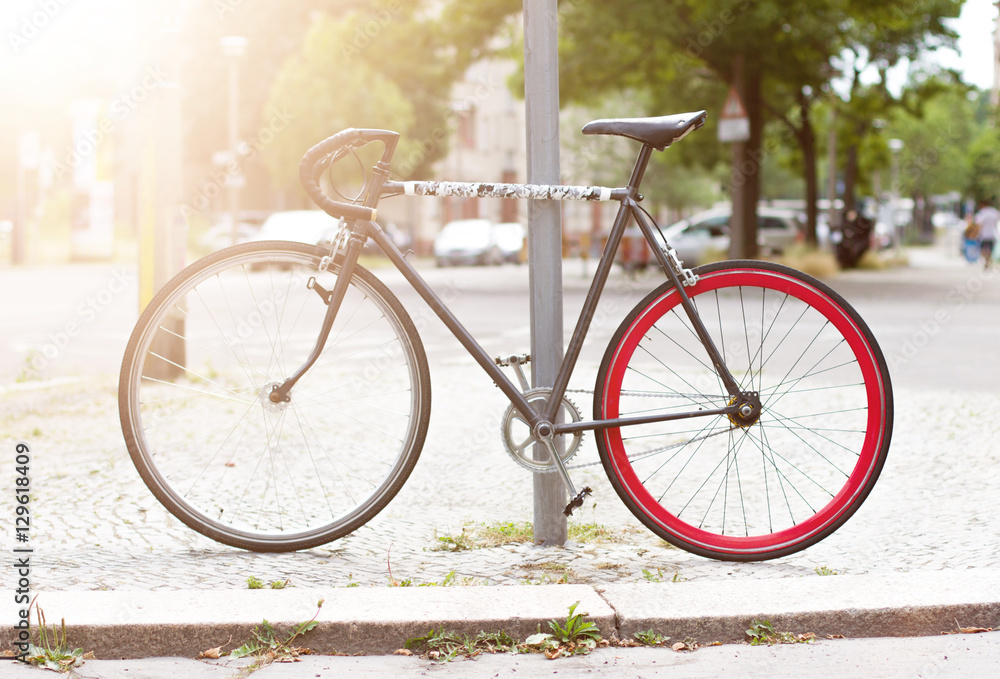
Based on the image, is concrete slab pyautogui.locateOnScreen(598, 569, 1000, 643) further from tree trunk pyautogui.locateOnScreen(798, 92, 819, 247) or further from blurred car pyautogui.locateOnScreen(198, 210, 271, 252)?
blurred car pyautogui.locateOnScreen(198, 210, 271, 252)

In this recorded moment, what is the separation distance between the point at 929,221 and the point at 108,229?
2355 inches

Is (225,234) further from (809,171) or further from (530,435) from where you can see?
(530,435)

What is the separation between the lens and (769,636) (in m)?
2.94

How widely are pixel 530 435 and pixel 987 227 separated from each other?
2738cm

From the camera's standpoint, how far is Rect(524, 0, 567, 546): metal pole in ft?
11.8

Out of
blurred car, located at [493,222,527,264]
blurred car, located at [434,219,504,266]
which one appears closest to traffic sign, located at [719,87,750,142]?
blurred car, located at [434,219,504,266]

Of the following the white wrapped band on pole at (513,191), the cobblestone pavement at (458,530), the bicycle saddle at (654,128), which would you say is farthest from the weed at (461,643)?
the bicycle saddle at (654,128)

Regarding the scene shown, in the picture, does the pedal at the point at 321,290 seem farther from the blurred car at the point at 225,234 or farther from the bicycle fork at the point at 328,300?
the blurred car at the point at 225,234

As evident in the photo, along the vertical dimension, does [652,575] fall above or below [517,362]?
below

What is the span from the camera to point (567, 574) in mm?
3354

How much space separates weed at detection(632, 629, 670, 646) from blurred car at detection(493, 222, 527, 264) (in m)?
35.0

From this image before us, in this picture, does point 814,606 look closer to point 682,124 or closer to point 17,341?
point 682,124

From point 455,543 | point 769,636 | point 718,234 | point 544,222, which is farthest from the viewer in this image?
point 718,234

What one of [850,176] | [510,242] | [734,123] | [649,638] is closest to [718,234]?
[850,176]
